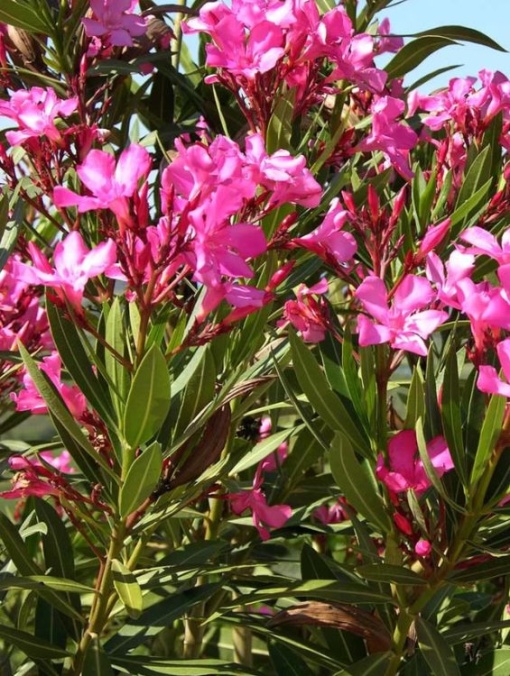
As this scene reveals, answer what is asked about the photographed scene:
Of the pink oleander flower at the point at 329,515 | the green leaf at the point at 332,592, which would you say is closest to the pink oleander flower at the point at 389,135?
the green leaf at the point at 332,592

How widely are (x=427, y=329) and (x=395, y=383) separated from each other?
0.50 metres

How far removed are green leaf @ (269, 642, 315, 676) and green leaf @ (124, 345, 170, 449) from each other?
0.52 meters

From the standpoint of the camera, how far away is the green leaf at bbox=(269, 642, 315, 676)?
1332 mm

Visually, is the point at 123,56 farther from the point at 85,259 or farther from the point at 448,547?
the point at 448,547

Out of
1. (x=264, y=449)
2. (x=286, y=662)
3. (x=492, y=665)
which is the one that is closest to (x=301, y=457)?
(x=264, y=449)

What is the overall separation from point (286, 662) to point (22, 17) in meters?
1.08

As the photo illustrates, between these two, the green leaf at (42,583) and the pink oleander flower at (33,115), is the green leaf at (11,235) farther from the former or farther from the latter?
the green leaf at (42,583)

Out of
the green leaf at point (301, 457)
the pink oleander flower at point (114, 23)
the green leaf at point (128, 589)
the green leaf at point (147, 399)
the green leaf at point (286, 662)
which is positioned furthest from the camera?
the green leaf at point (301, 457)

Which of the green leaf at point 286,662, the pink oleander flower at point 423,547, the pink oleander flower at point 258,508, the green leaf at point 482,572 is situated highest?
the pink oleander flower at point 423,547

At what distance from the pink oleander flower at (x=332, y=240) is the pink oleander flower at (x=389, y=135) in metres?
0.22

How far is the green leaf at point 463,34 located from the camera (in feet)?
5.31

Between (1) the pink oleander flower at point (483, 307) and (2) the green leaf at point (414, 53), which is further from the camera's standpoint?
(2) the green leaf at point (414, 53)

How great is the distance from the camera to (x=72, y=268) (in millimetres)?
936

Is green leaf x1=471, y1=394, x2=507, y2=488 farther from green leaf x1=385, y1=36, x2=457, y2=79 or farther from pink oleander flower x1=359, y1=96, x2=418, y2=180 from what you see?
green leaf x1=385, y1=36, x2=457, y2=79
